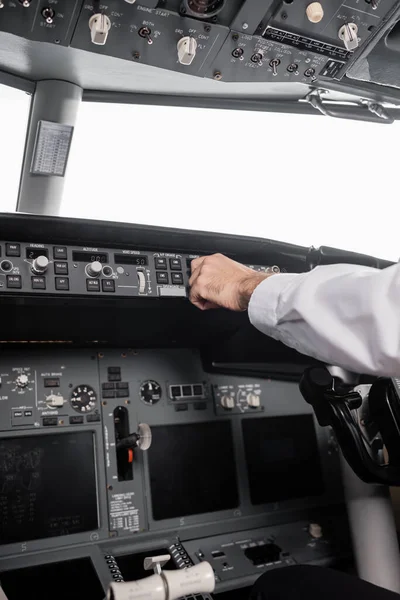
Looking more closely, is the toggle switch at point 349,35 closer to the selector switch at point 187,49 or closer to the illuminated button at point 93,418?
the selector switch at point 187,49

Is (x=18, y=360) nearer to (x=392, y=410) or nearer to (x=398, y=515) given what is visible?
(x=392, y=410)

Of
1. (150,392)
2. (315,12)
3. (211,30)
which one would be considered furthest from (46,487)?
(315,12)

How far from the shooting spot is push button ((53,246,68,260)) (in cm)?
147

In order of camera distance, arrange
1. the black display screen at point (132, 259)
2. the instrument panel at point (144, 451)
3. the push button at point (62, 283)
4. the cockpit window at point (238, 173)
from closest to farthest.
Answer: the push button at point (62, 283) < the black display screen at point (132, 259) < the instrument panel at point (144, 451) < the cockpit window at point (238, 173)

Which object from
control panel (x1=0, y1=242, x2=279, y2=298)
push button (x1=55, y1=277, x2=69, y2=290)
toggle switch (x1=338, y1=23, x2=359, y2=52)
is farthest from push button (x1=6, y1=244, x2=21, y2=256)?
toggle switch (x1=338, y1=23, x2=359, y2=52)

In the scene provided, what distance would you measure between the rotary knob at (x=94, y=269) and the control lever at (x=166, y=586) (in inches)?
28.8

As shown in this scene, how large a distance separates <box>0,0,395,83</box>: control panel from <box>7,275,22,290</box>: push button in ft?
2.25

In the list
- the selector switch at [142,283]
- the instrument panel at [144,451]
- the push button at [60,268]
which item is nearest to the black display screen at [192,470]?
the instrument panel at [144,451]

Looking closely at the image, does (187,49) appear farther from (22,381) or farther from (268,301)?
(22,381)

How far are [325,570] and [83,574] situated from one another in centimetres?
68

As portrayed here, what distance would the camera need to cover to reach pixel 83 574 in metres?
1.55

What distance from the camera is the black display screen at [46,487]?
1596mm

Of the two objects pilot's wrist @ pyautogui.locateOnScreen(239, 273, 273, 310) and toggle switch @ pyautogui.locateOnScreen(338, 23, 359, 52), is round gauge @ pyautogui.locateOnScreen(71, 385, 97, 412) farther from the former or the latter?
toggle switch @ pyautogui.locateOnScreen(338, 23, 359, 52)

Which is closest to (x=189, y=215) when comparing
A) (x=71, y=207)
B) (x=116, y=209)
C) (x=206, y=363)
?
(x=116, y=209)
